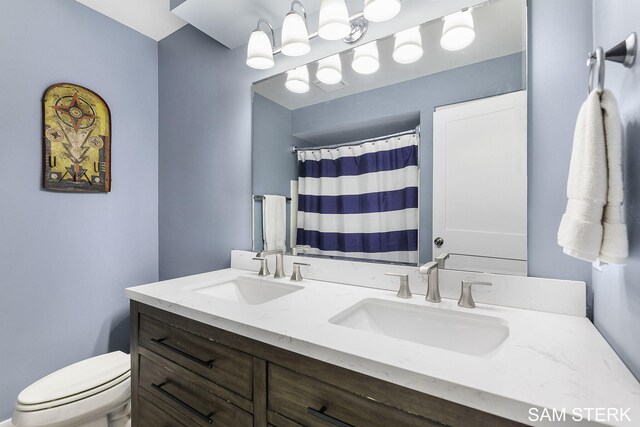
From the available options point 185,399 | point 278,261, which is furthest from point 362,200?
point 185,399

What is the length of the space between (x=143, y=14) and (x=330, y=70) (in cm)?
138

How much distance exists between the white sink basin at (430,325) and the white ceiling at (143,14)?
2.08 m

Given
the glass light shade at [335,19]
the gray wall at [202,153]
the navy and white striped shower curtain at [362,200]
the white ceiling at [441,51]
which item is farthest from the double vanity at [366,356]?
the glass light shade at [335,19]

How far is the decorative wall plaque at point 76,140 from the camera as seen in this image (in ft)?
5.26

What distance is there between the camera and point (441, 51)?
3.65 ft

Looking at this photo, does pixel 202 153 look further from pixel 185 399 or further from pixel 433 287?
pixel 433 287

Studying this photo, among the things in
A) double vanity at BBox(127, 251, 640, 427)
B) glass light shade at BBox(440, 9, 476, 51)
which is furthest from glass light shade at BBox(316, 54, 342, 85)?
double vanity at BBox(127, 251, 640, 427)

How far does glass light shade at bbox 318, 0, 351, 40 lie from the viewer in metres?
1.15

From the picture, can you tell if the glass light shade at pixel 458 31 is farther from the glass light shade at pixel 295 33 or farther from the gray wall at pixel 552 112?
the glass light shade at pixel 295 33

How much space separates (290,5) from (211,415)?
5.80ft

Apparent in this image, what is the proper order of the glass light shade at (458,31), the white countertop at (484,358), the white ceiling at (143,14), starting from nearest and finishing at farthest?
the white countertop at (484,358)
the glass light shade at (458,31)
the white ceiling at (143,14)

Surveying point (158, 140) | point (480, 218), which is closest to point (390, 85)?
point (480, 218)

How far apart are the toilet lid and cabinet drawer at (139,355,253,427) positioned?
359 millimetres

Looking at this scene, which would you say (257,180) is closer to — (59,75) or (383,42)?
(383,42)
